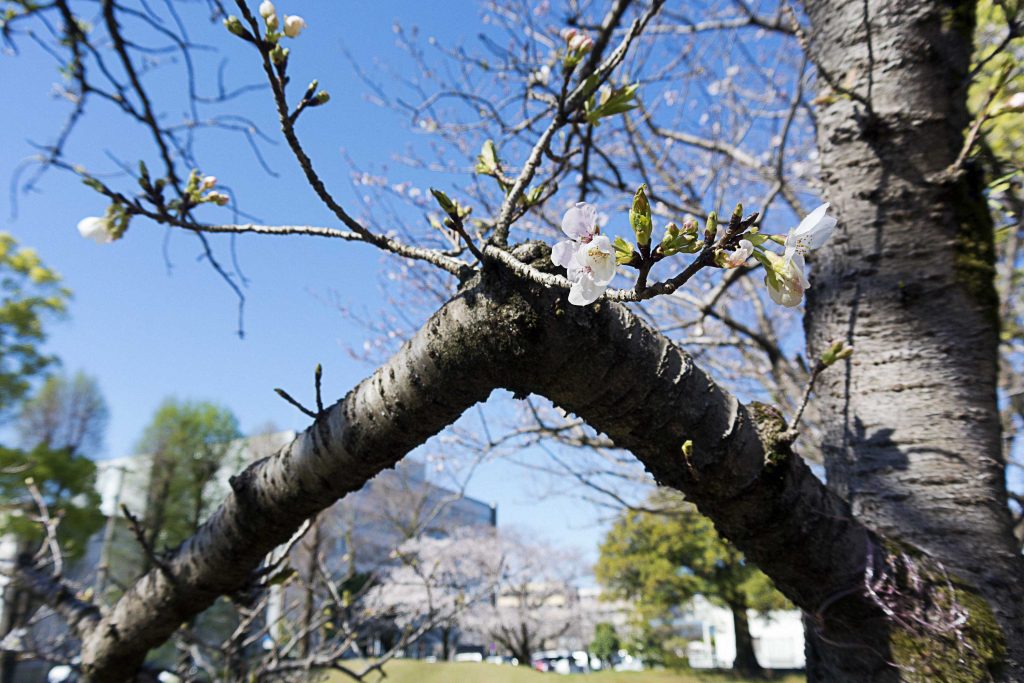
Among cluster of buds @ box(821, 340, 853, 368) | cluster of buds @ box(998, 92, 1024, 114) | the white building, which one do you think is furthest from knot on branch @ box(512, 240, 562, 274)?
the white building

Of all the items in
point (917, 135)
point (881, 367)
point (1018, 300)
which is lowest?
point (881, 367)

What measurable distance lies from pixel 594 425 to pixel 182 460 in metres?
20.4

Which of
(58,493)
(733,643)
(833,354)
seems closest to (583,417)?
(833,354)

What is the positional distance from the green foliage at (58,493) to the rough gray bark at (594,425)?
11993 mm

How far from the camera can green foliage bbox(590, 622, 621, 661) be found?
1859 cm

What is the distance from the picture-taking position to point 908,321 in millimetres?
1374

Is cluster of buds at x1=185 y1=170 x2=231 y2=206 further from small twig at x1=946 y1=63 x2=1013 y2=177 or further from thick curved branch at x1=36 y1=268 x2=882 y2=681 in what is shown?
small twig at x1=946 y1=63 x2=1013 y2=177

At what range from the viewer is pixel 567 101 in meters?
1.09

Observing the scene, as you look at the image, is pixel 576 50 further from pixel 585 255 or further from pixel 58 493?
pixel 58 493

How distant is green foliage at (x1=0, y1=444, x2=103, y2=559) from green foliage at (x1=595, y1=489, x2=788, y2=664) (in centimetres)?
1167

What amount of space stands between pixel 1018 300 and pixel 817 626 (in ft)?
22.5

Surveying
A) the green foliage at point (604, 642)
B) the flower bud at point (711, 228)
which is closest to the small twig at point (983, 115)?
the flower bud at point (711, 228)

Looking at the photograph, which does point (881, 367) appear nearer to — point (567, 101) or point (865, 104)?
point (865, 104)

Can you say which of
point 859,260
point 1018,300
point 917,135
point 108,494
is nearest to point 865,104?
point 917,135
